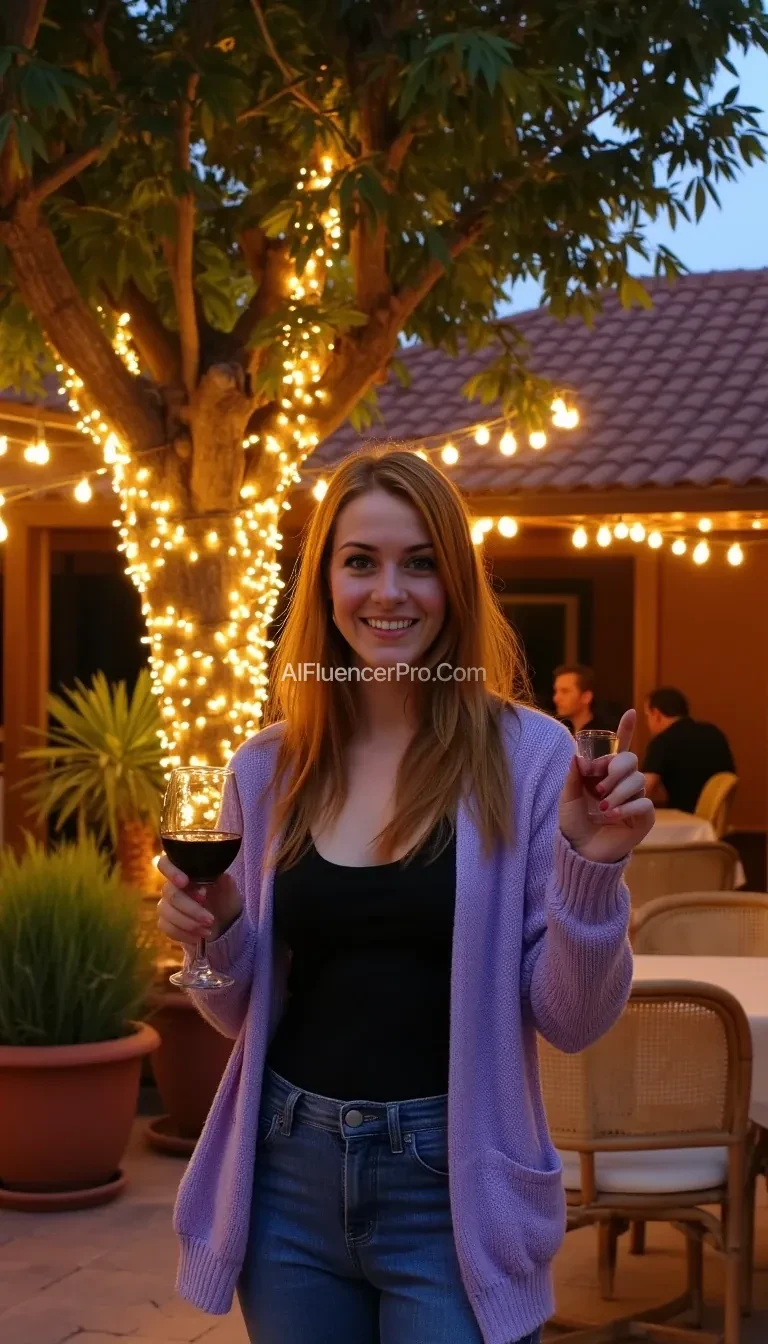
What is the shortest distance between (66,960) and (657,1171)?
2262 mm

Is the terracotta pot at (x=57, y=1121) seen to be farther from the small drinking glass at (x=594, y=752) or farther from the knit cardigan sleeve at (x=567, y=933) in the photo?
the small drinking glass at (x=594, y=752)

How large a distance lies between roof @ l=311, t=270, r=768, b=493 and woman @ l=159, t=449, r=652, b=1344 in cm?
657

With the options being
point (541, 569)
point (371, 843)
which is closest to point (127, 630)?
point (541, 569)

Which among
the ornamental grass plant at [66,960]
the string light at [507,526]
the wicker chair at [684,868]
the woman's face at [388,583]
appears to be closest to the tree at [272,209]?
the ornamental grass plant at [66,960]

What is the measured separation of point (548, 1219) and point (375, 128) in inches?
180

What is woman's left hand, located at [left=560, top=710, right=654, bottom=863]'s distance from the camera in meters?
1.81

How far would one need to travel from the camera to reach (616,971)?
75.8 inches

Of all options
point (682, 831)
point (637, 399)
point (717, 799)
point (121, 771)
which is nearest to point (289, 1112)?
point (121, 771)

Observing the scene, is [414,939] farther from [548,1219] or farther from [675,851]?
[675,851]

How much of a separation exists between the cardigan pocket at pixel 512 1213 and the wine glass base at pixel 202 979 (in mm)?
360

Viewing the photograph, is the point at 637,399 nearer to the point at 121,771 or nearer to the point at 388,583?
the point at 121,771

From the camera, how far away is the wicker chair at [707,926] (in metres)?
5.31

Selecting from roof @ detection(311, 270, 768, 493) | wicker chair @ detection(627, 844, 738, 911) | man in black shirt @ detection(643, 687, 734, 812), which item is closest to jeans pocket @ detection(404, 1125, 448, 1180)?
wicker chair @ detection(627, 844, 738, 911)

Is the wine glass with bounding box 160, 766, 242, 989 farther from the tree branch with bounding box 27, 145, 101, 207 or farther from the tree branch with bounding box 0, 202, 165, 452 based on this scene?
the tree branch with bounding box 0, 202, 165, 452
